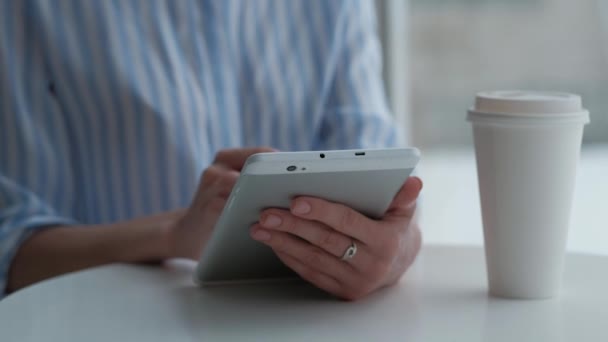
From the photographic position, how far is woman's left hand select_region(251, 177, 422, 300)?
0.77 m

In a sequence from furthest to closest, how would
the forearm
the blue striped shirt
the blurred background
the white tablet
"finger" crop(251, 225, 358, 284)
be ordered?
the blurred background → the blue striped shirt → the forearm → "finger" crop(251, 225, 358, 284) → the white tablet

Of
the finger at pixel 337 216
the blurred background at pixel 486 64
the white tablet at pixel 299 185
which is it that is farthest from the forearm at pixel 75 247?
the blurred background at pixel 486 64

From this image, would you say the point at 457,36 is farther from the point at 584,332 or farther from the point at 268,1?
the point at 584,332

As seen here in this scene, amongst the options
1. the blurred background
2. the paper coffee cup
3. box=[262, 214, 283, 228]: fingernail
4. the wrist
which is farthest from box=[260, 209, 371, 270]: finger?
the blurred background

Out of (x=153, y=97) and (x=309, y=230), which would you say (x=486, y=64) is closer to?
(x=153, y=97)

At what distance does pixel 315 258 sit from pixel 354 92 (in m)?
0.57

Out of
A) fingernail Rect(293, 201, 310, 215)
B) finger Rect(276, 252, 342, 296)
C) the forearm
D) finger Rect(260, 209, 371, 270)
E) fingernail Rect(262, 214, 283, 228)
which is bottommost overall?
the forearm

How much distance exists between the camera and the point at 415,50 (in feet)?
15.9

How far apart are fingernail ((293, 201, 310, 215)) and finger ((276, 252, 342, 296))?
86mm

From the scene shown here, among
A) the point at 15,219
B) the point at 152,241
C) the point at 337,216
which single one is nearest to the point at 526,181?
the point at 337,216

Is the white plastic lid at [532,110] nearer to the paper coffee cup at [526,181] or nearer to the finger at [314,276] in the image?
the paper coffee cup at [526,181]

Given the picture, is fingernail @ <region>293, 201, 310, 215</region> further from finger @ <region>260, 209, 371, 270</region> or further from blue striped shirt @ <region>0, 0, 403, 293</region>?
blue striped shirt @ <region>0, 0, 403, 293</region>

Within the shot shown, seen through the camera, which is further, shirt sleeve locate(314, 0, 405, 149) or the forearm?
shirt sleeve locate(314, 0, 405, 149)

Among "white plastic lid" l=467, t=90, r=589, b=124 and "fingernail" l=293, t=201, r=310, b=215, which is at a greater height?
"white plastic lid" l=467, t=90, r=589, b=124
